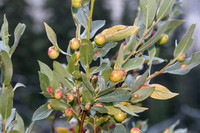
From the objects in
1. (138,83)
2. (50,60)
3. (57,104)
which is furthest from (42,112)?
(50,60)

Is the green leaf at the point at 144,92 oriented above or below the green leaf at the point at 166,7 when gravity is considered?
below

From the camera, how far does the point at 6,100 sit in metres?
0.31

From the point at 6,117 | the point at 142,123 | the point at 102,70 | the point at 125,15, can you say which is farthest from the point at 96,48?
the point at 125,15

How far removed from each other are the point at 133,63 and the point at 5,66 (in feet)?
0.52

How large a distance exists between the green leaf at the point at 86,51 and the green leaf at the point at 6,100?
97mm

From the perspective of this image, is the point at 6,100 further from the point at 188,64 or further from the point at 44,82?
the point at 188,64

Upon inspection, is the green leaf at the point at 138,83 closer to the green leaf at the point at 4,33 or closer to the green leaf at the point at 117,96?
the green leaf at the point at 117,96

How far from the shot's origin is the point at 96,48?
0.33m

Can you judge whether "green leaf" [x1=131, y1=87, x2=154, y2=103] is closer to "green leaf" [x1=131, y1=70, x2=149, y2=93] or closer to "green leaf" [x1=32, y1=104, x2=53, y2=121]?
"green leaf" [x1=131, y1=70, x2=149, y2=93]

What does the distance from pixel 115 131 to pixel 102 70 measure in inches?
3.3

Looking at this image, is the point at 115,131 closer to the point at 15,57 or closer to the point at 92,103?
the point at 92,103

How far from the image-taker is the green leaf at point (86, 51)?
0.29 m

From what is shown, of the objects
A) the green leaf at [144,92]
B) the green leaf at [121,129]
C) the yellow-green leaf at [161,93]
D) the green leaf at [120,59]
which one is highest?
the green leaf at [120,59]

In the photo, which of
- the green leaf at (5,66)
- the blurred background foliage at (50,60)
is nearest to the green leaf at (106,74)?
the green leaf at (5,66)
